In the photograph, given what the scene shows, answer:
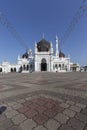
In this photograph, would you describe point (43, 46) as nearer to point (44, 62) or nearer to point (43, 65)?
point (44, 62)

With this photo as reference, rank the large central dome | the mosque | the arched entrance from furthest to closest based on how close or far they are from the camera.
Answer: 1. the large central dome
2. the arched entrance
3. the mosque

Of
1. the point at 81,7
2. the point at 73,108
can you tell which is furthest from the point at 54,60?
the point at 73,108

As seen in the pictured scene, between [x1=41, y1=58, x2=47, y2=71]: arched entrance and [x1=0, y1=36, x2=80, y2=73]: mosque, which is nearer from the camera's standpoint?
[x1=0, y1=36, x2=80, y2=73]: mosque

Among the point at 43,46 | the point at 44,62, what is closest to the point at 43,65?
the point at 44,62

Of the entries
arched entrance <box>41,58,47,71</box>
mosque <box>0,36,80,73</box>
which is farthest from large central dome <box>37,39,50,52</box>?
arched entrance <box>41,58,47,71</box>

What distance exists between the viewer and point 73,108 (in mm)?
3168

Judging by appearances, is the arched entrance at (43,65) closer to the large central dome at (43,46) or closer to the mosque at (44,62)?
the mosque at (44,62)

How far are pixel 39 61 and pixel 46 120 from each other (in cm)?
5626

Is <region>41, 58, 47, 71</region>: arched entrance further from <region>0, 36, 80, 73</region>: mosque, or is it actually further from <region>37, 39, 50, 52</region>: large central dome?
<region>37, 39, 50, 52</region>: large central dome

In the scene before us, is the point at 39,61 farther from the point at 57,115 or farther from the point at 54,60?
the point at 57,115

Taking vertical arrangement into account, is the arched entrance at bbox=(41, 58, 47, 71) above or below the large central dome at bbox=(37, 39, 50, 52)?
below

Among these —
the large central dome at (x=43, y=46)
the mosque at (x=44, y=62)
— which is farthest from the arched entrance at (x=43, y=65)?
the large central dome at (x=43, y=46)

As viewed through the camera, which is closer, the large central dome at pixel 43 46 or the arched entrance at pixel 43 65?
the arched entrance at pixel 43 65

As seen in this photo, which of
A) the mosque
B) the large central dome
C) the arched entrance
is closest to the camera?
the mosque
